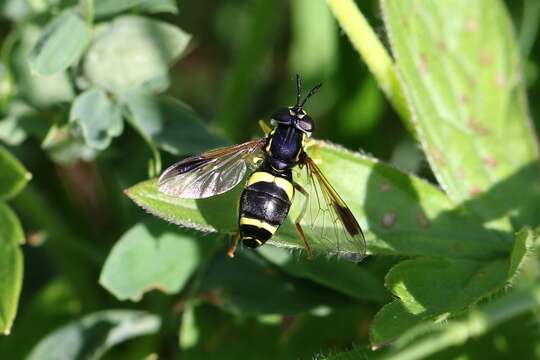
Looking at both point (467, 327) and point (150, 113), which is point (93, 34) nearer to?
point (150, 113)

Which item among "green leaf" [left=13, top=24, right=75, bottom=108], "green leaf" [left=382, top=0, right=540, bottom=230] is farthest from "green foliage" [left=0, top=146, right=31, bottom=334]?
"green leaf" [left=382, top=0, right=540, bottom=230]

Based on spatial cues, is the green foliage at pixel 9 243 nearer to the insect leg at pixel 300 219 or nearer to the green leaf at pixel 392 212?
the green leaf at pixel 392 212

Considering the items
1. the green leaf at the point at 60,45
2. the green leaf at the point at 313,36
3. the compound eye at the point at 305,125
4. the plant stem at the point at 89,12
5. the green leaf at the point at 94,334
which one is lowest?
the green leaf at the point at 94,334

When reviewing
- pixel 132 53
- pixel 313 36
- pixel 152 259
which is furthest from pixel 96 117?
pixel 313 36

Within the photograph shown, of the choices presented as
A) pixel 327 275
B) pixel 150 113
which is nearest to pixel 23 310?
pixel 150 113

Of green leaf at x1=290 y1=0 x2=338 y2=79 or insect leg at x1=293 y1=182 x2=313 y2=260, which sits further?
green leaf at x1=290 y1=0 x2=338 y2=79

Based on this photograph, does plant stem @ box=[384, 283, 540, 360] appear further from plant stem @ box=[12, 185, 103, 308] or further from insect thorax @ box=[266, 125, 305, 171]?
plant stem @ box=[12, 185, 103, 308]

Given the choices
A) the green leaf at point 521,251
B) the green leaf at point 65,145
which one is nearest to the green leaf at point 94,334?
the green leaf at point 65,145

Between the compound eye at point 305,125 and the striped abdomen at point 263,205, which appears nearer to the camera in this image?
the striped abdomen at point 263,205
